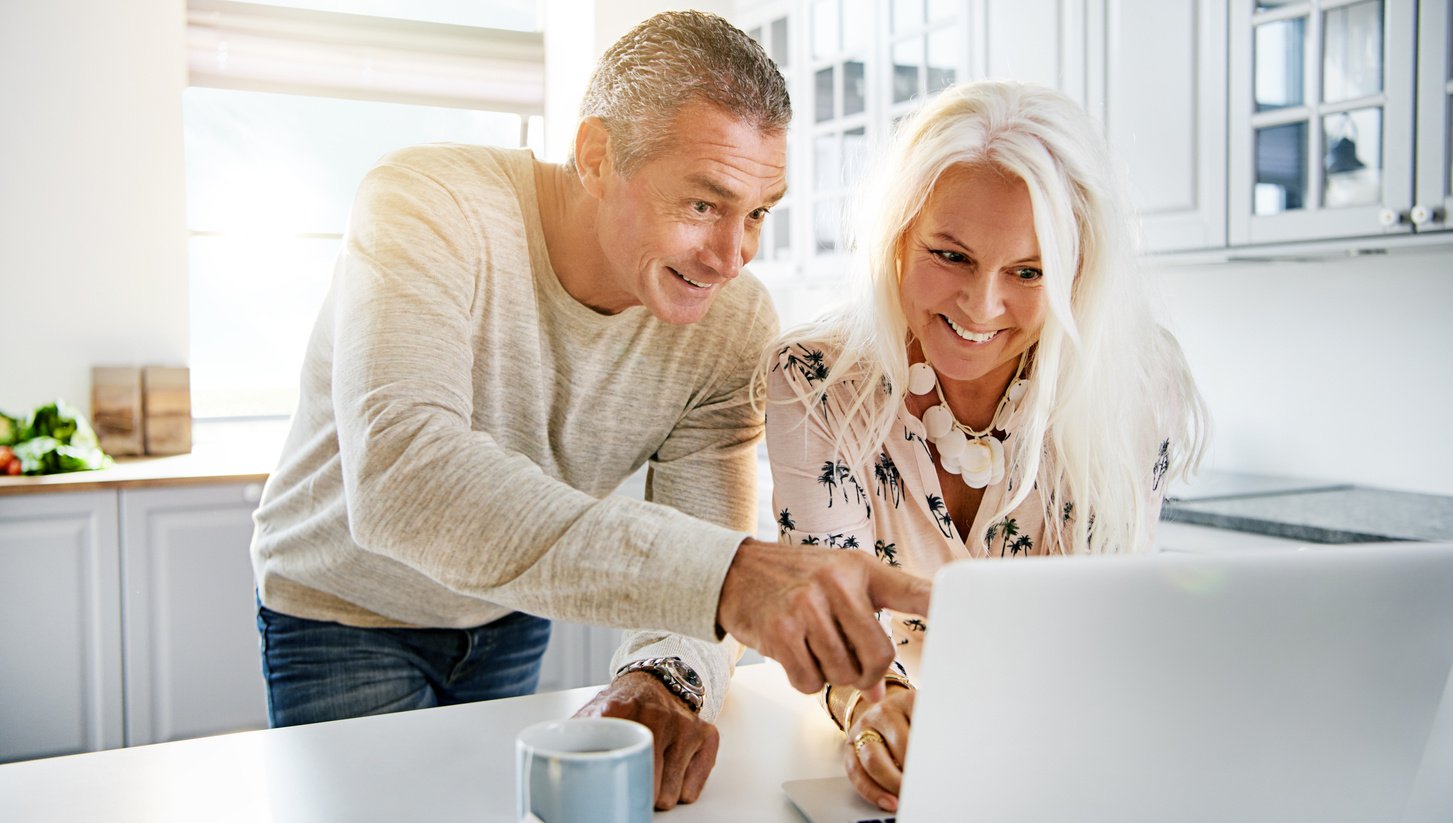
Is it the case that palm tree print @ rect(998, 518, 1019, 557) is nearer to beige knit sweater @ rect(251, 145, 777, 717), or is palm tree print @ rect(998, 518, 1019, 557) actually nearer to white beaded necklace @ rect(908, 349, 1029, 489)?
white beaded necklace @ rect(908, 349, 1029, 489)

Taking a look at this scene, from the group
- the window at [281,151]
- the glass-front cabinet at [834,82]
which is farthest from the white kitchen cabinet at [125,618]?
the glass-front cabinet at [834,82]

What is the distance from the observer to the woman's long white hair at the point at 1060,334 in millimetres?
1224

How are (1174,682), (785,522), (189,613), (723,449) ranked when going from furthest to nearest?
1. (189,613)
2. (723,449)
3. (785,522)
4. (1174,682)

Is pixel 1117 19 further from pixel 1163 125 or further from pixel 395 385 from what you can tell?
pixel 395 385

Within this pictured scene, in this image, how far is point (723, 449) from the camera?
53.3 inches

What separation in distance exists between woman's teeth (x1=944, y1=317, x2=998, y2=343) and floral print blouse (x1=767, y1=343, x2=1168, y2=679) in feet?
0.39

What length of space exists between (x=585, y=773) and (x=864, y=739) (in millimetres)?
343

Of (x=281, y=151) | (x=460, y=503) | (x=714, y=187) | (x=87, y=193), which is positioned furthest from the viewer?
(x=281, y=151)

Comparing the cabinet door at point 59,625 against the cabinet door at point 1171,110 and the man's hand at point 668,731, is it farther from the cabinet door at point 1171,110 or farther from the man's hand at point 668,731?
the cabinet door at point 1171,110

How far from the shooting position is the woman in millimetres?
1206

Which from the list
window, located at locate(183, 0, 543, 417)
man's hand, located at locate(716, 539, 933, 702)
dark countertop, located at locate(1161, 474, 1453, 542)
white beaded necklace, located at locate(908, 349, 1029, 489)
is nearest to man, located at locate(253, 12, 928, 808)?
man's hand, located at locate(716, 539, 933, 702)

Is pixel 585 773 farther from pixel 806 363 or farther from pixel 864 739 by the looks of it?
pixel 806 363

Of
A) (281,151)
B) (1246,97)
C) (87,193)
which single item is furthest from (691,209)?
(281,151)

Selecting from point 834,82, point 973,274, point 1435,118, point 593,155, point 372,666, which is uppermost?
point 834,82
